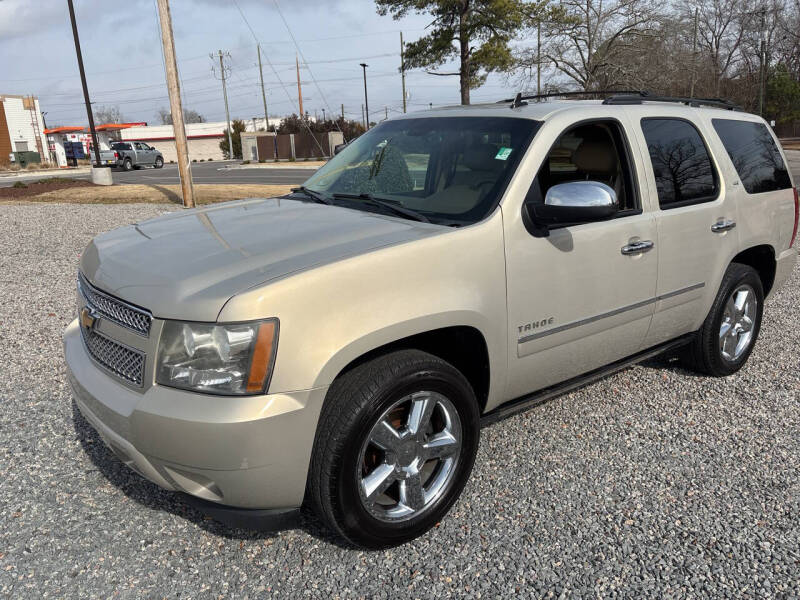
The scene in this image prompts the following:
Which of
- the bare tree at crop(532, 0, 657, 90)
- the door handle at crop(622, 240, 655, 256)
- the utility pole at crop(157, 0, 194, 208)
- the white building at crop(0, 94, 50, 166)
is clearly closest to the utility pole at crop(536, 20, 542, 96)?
the bare tree at crop(532, 0, 657, 90)

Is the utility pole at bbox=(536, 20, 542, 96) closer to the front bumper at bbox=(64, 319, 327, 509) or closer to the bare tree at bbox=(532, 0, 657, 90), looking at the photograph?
the bare tree at bbox=(532, 0, 657, 90)

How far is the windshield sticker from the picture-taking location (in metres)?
3.19

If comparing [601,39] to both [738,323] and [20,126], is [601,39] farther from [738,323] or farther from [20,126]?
[20,126]

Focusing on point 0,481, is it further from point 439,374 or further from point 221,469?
point 439,374

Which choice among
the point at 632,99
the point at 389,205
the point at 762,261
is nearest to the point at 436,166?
the point at 389,205

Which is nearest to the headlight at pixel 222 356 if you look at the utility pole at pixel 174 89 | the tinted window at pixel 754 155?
the tinted window at pixel 754 155

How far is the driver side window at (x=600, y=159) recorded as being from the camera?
3.42 meters

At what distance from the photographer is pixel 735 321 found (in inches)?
178

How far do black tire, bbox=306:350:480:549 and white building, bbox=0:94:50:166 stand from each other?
254ft

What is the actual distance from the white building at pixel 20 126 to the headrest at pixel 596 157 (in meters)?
76.9

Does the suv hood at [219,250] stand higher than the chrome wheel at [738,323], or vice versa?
the suv hood at [219,250]

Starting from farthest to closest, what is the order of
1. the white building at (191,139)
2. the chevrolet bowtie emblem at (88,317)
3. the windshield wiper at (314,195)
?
the white building at (191,139)
the windshield wiper at (314,195)
the chevrolet bowtie emblem at (88,317)

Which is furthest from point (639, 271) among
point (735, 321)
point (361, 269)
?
point (361, 269)

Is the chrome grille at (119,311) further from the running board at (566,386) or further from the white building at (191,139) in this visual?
the white building at (191,139)
